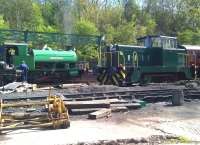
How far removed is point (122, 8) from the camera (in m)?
74.7

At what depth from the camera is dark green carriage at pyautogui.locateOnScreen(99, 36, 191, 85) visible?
28000mm

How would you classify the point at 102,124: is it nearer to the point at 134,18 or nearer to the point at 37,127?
the point at 37,127

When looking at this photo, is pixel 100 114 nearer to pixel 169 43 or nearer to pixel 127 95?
pixel 127 95

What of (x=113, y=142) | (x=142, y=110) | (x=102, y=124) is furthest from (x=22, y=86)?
(x=113, y=142)

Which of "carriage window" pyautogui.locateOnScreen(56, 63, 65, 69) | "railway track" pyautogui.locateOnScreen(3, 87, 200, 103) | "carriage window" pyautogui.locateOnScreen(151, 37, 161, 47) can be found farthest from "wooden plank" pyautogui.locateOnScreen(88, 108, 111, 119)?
"carriage window" pyautogui.locateOnScreen(56, 63, 65, 69)

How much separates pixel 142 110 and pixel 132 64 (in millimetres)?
11622

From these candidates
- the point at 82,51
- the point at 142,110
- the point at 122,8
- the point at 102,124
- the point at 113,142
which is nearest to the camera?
the point at 113,142

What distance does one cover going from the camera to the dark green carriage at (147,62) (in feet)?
91.9

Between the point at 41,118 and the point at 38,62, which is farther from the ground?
the point at 38,62

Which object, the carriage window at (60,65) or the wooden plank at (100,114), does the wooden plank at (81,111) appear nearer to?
the wooden plank at (100,114)

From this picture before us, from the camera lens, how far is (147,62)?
29.2m

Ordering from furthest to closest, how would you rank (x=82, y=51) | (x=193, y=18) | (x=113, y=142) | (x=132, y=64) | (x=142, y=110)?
1. (x=193, y=18)
2. (x=82, y=51)
3. (x=132, y=64)
4. (x=142, y=110)
5. (x=113, y=142)

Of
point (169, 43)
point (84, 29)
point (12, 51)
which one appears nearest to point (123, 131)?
point (12, 51)

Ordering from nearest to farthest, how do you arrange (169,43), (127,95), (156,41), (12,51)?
(127,95), (12,51), (156,41), (169,43)
